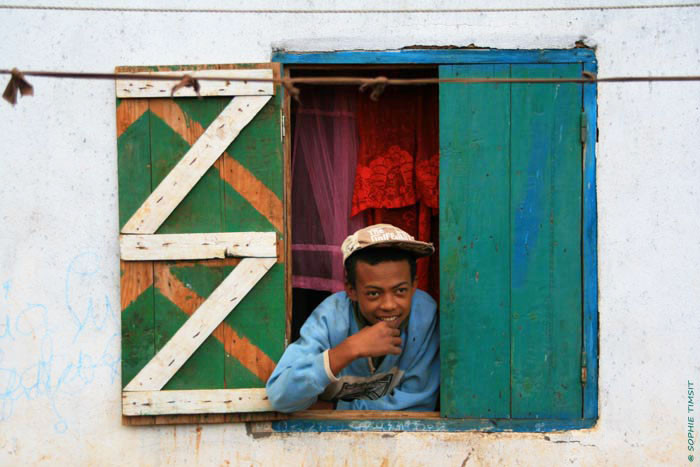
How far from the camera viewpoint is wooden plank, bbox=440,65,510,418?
3.65 metres

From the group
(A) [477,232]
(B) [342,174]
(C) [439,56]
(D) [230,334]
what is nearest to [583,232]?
(A) [477,232]

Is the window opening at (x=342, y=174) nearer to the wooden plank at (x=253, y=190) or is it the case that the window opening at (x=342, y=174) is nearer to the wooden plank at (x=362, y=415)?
the wooden plank at (x=253, y=190)

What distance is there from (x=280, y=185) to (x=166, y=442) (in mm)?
1390

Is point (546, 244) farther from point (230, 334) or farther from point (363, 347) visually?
point (230, 334)

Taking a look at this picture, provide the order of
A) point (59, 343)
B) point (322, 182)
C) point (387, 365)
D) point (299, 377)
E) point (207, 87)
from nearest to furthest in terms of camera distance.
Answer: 1. point (299, 377)
2. point (207, 87)
3. point (59, 343)
4. point (387, 365)
5. point (322, 182)

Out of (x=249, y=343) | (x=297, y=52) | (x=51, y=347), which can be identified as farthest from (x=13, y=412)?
(x=297, y=52)

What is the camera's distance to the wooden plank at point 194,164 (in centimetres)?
359

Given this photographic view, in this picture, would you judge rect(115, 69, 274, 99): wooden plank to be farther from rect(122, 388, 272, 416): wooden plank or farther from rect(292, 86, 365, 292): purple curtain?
rect(122, 388, 272, 416): wooden plank

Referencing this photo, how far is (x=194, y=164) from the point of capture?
3598 mm

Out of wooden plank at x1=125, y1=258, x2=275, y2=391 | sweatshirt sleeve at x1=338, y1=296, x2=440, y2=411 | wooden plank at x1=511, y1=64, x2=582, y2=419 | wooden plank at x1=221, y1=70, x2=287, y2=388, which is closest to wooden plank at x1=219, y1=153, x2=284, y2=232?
wooden plank at x1=221, y1=70, x2=287, y2=388

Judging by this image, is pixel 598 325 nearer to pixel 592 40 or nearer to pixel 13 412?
pixel 592 40

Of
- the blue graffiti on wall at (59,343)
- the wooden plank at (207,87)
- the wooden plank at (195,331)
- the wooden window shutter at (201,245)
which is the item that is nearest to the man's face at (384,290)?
the wooden window shutter at (201,245)

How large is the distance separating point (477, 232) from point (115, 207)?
178cm

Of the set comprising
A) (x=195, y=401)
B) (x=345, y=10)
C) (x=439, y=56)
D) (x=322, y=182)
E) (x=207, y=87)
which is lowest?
(x=195, y=401)
